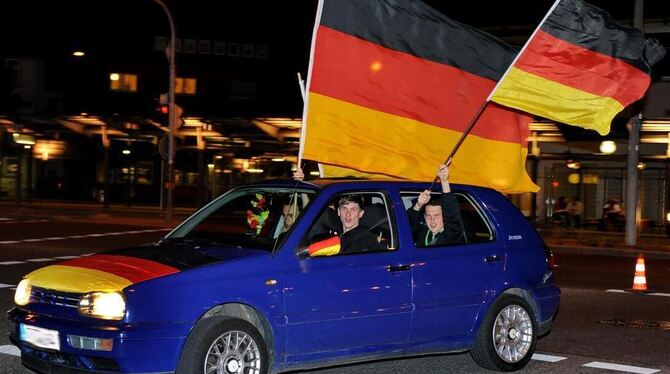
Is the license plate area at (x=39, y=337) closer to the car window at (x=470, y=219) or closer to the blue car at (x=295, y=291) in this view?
the blue car at (x=295, y=291)

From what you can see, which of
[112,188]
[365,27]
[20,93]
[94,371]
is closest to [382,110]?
[365,27]

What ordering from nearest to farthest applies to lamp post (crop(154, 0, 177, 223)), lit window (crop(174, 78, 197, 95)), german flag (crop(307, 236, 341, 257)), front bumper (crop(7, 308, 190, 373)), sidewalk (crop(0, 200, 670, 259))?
front bumper (crop(7, 308, 190, 373)) → german flag (crop(307, 236, 341, 257)) → sidewalk (crop(0, 200, 670, 259)) → lamp post (crop(154, 0, 177, 223)) → lit window (crop(174, 78, 197, 95))

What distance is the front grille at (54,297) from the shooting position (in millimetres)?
6488

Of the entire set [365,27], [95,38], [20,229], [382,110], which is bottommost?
[20,229]

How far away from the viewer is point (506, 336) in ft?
27.7

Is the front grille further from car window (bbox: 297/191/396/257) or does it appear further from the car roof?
the car roof

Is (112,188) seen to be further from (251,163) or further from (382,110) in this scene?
(382,110)

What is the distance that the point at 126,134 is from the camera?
128 feet

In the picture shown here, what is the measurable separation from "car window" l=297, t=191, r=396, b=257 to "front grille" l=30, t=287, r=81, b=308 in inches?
71.2

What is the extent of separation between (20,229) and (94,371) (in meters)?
21.7

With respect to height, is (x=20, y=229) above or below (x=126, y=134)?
below

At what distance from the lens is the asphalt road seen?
8.67 meters

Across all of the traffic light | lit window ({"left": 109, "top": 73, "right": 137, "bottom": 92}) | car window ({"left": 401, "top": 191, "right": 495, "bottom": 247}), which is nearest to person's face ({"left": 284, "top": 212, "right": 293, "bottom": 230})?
car window ({"left": 401, "top": 191, "right": 495, "bottom": 247})

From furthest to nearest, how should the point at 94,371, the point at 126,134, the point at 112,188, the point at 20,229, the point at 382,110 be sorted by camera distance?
the point at 112,188, the point at 126,134, the point at 20,229, the point at 382,110, the point at 94,371
